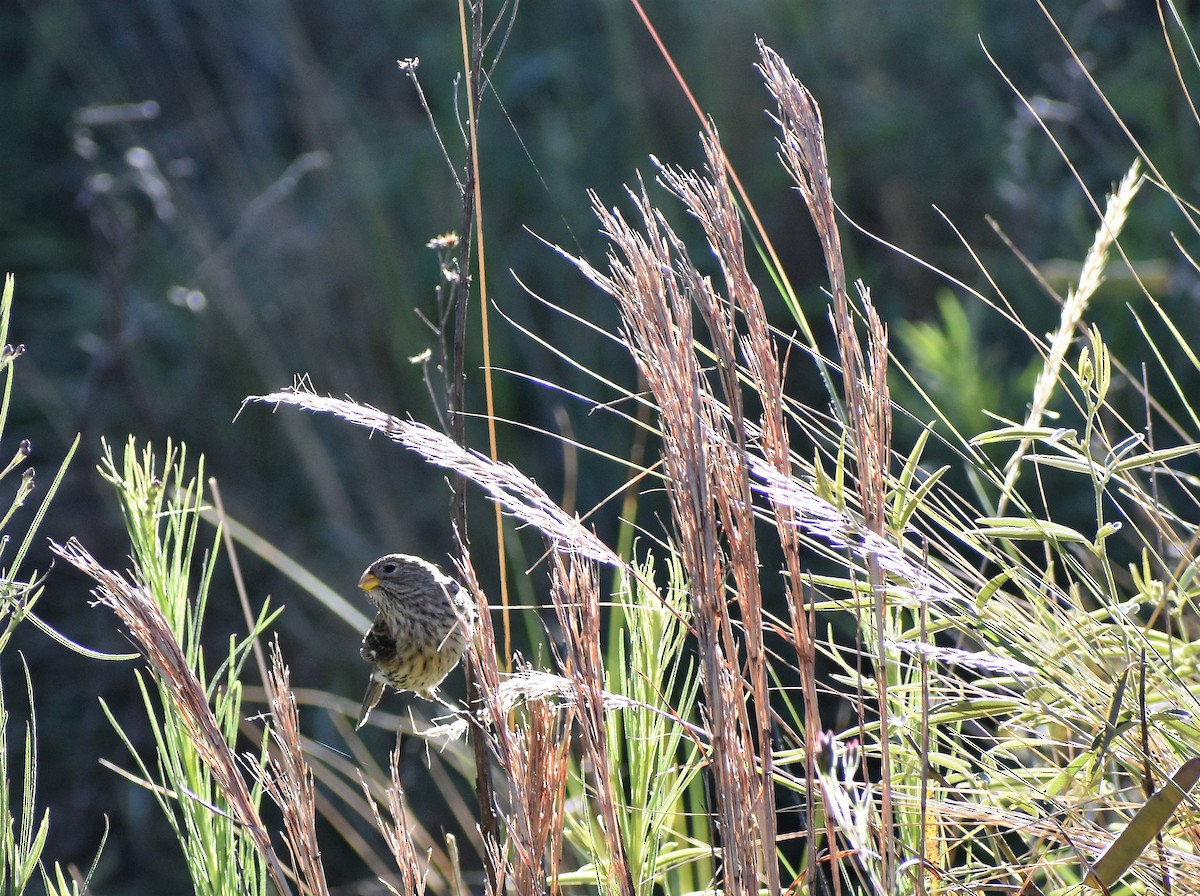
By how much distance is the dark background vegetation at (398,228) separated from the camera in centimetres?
314

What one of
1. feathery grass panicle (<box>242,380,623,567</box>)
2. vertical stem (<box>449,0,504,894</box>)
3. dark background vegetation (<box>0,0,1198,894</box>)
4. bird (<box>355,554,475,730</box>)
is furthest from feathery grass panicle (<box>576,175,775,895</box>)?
dark background vegetation (<box>0,0,1198,894</box>)

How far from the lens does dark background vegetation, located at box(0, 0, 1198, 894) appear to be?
10.3 feet

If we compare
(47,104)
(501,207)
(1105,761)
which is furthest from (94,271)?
(1105,761)

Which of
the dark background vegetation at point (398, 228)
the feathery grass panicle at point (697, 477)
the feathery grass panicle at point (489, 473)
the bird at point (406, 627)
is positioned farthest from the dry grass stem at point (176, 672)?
the dark background vegetation at point (398, 228)

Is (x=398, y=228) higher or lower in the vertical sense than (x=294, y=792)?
higher

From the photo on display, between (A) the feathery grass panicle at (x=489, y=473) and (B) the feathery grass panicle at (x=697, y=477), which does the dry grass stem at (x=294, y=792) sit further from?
(B) the feathery grass panicle at (x=697, y=477)

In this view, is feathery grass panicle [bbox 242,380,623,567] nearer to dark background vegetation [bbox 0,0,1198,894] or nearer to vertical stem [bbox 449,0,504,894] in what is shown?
vertical stem [bbox 449,0,504,894]

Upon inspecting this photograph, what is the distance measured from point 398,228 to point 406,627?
2.05m

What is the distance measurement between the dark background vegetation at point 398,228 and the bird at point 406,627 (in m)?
1.29

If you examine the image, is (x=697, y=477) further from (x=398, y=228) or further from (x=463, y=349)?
(x=398, y=228)

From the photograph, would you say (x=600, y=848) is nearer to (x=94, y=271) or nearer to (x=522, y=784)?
(x=522, y=784)

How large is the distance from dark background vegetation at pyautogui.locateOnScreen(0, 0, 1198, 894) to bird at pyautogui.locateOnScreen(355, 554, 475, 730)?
1286 mm

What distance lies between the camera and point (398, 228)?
11.5ft

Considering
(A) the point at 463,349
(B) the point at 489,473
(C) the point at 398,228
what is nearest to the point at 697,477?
(B) the point at 489,473
